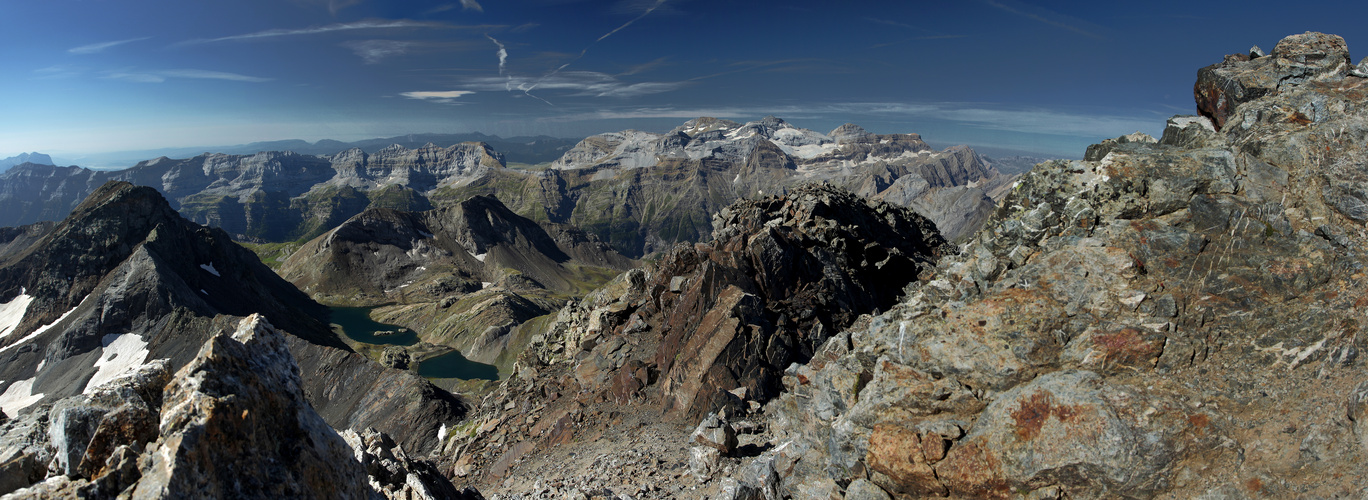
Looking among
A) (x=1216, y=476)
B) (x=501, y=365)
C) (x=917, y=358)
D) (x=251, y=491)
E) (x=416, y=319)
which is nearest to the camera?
(x=251, y=491)

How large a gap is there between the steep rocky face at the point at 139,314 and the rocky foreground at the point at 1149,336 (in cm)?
5182

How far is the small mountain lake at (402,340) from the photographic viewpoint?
404 feet

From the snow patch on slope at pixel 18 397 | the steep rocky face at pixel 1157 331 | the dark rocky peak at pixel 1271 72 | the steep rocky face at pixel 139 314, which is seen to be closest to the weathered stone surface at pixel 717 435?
the steep rocky face at pixel 1157 331

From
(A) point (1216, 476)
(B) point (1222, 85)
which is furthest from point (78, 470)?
(B) point (1222, 85)

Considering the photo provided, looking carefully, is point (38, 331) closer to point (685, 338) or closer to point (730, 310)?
point (685, 338)

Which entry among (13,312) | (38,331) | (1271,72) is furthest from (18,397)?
(1271,72)

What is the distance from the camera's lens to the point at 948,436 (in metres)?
13.0

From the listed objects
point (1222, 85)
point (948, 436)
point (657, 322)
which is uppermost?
point (1222, 85)

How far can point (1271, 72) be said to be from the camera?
15148 millimetres

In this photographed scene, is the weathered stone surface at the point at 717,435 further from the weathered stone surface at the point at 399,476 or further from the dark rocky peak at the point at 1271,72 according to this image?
the dark rocky peak at the point at 1271,72

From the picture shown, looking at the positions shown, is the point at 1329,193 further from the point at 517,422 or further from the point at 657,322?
the point at 517,422

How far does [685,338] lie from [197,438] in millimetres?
27101

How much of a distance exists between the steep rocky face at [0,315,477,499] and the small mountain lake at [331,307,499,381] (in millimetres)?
107087

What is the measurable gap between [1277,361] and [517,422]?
33097 mm
